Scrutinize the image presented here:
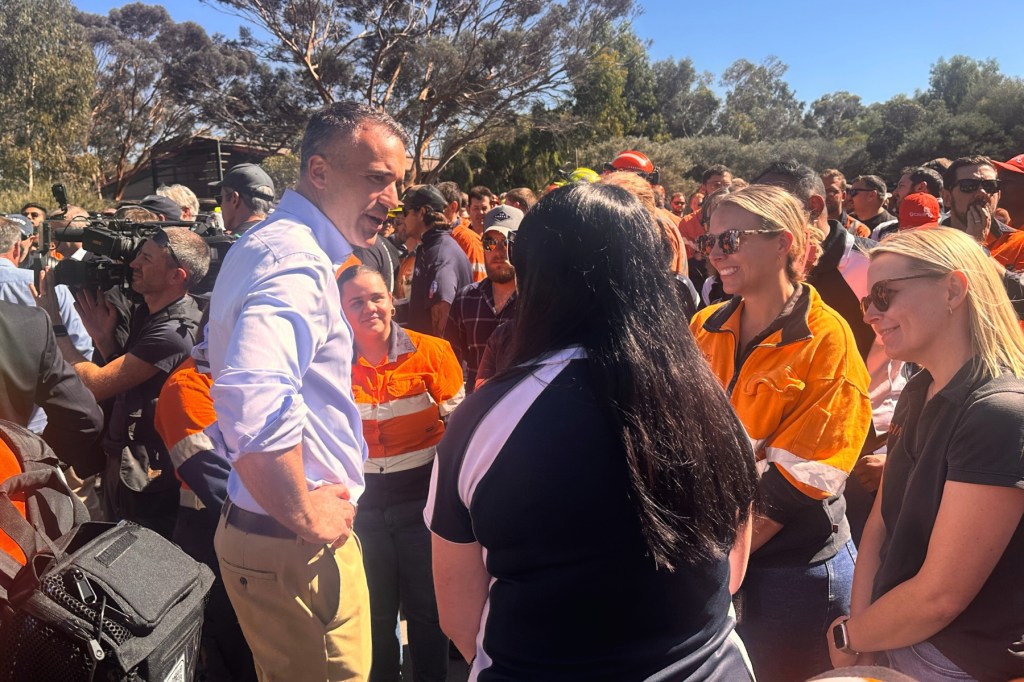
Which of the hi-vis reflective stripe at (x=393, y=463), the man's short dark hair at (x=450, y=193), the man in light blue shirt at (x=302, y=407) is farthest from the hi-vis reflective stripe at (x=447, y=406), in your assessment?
the man's short dark hair at (x=450, y=193)

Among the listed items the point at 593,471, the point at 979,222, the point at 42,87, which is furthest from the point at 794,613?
the point at 42,87

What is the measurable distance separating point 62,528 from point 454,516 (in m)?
1.00

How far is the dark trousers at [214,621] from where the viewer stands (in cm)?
284

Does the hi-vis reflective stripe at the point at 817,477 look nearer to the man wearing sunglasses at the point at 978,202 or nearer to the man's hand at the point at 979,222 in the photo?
the man wearing sunglasses at the point at 978,202

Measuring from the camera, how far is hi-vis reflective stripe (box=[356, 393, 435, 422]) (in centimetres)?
288

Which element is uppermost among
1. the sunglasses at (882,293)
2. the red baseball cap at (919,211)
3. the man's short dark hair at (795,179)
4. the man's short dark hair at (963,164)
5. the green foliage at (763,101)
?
the green foliage at (763,101)

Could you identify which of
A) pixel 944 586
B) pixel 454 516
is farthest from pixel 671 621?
pixel 944 586

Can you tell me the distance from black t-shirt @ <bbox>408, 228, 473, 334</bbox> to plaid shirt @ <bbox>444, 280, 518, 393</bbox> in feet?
2.89

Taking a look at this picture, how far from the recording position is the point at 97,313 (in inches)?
124

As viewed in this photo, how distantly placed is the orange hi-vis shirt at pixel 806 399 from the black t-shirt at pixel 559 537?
841 millimetres

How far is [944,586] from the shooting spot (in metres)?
1.58

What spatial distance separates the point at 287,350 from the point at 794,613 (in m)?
1.65

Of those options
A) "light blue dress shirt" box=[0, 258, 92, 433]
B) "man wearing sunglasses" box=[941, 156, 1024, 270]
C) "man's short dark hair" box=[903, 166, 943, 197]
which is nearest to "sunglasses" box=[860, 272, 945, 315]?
"man wearing sunglasses" box=[941, 156, 1024, 270]

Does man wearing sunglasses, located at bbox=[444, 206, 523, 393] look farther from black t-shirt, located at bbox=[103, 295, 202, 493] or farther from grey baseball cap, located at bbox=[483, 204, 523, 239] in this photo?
black t-shirt, located at bbox=[103, 295, 202, 493]
